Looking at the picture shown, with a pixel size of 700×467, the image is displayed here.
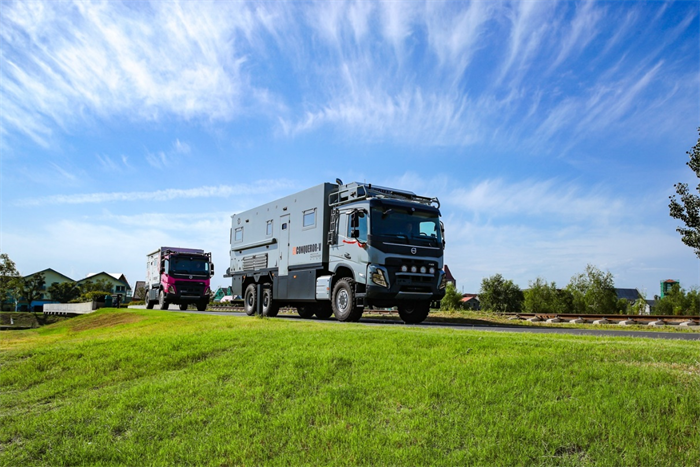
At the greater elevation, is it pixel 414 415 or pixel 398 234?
pixel 398 234

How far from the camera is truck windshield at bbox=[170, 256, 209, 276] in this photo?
1236 inches

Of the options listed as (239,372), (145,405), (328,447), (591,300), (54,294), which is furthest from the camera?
(54,294)

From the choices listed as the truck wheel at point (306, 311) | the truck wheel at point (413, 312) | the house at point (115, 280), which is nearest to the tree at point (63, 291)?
the house at point (115, 280)

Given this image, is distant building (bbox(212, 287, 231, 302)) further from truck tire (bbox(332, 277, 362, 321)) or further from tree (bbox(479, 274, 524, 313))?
truck tire (bbox(332, 277, 362, 321))

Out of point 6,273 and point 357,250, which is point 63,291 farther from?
point 357,250

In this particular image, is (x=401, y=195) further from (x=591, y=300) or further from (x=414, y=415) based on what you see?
(x=591, y=300)

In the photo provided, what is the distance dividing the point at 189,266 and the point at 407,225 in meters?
19.8

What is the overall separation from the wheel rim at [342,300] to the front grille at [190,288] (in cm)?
1746

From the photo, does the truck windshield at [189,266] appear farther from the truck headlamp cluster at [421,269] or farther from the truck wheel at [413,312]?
the truck headlamp cluster at [421,269]

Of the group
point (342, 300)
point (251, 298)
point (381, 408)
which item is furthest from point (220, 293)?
point (381, 408)

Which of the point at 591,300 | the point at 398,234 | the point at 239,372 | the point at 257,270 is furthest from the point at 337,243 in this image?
the point at 591,300

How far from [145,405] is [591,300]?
66.3 metres

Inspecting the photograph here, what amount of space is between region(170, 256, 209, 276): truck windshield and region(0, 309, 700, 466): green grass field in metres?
21.9

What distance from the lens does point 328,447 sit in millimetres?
5855
